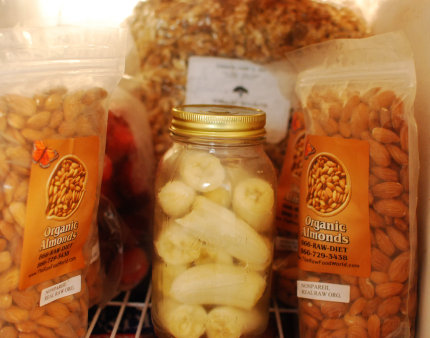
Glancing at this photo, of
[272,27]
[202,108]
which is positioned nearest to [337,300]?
[202,108]

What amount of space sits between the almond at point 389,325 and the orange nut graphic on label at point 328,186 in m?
0.17

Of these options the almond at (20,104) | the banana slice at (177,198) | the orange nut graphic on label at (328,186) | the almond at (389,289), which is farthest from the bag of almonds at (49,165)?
the almond at (389,289)

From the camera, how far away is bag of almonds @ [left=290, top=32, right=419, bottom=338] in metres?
0.53

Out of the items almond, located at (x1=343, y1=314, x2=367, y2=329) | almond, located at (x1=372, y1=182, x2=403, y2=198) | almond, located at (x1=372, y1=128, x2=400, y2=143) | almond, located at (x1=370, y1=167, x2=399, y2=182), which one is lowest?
almond, located at (x1=343, y1=314, x2=367, y2=329)

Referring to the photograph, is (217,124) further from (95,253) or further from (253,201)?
(95,253)

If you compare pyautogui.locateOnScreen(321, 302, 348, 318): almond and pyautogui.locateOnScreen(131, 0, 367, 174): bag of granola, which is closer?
pyautogui.locateOnScreen(321, 302, 348, 318): almond

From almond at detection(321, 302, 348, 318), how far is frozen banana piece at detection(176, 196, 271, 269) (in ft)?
0.45

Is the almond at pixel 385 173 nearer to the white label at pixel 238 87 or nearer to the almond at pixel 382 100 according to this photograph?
the almond at pixel 382 100

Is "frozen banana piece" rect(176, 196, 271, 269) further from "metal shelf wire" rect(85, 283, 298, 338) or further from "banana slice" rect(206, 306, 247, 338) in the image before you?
"metal shelf wire" rect(85, 283, 298, 338)

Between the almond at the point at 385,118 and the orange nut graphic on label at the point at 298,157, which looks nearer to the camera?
the almond at the point at 385,118

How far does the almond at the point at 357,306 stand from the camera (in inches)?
21.1

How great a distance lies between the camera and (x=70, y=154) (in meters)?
0.51

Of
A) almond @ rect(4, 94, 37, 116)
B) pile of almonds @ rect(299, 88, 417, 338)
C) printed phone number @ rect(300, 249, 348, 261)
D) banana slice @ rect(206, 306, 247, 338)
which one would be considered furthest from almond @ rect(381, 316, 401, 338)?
almond @ rect(4, 94, 37, 116)

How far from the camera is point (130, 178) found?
725 millimetres
